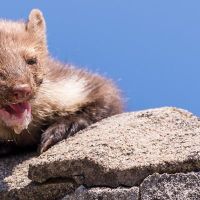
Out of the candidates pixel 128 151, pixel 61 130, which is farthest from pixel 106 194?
pixel 61 130

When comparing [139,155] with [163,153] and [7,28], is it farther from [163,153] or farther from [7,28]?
[7,28]

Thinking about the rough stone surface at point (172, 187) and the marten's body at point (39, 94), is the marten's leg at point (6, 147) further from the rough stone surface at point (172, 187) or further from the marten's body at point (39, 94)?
the rough stone surface at point (172, 187)

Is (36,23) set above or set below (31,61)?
above

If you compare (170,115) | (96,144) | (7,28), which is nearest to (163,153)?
(96,144)

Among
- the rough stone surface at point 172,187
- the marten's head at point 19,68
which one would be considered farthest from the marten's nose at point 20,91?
the rough stone surface at point 172,187

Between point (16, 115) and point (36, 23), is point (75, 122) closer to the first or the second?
point (16, 115)

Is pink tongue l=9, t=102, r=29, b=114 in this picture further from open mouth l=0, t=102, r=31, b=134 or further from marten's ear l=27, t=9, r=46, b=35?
marten's ear l=27, t=9, r=46, b=35
